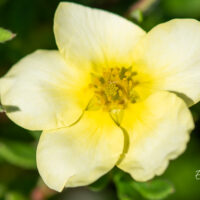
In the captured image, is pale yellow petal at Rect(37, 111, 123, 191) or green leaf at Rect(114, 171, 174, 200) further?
green leaf at Rect(114, 171, 174, 200)

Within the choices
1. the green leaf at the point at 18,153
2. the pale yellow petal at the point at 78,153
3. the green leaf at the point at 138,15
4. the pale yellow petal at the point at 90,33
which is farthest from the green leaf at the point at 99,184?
the green leaf at the point at 138,15

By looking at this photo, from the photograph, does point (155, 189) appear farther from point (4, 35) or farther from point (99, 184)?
point (4, 35)

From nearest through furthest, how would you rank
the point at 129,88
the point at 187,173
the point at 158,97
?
the point at 158,97 → the point at 129,88 → the point at 187,173

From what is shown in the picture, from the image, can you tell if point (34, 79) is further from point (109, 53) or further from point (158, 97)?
point (158, 97)

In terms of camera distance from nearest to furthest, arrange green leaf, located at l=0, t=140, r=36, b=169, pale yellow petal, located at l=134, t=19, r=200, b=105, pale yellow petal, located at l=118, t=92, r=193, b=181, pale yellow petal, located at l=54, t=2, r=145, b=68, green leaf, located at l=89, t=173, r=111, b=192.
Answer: pale yellow petal, located at l=118, t=92, r=193, b=181, pale yellow petal, located at l=134, t=19, r=200, b=105, pale yellow petal, located at l=54, t=2, r=145, b=68, green leaf, located at l=89, t=173, r=111, b=192, green leaf, located at l=0, t=140, r=36, b=169

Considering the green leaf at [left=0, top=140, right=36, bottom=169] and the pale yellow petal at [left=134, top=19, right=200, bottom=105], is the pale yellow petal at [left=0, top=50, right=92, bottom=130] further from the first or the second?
the green leaf at [left=0, top=140, right=36, bottom=169]

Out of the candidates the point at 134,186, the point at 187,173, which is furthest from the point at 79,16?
the point at 187,173

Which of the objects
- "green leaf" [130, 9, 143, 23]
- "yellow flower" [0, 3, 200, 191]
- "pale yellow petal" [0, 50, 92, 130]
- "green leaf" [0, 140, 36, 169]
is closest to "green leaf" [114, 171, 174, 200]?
"yellow flower" [0, 3, 200, 191]

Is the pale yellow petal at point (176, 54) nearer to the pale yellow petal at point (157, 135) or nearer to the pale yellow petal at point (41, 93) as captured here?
the pale yellow petal at point (157, 135)
